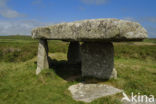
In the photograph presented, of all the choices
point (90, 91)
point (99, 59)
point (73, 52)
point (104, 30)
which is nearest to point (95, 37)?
point (104, 30)

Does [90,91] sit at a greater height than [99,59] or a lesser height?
lesser

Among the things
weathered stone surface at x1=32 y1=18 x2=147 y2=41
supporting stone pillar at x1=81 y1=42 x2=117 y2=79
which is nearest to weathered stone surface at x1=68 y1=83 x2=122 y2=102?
supporting stone pillar at x1=81 y1=42 x2=117 y2=79

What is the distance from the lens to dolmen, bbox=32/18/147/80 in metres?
5.91

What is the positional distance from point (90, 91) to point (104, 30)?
305cm

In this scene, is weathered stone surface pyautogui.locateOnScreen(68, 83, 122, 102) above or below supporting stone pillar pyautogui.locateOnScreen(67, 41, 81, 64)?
below

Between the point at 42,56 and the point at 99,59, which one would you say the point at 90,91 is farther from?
the point at 42,56

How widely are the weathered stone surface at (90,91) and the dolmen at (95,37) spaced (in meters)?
1.22

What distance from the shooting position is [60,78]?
9.46 metres

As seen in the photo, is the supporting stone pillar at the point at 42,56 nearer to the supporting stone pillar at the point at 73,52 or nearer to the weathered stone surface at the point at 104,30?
the weathered stone surface at the point at 104,30

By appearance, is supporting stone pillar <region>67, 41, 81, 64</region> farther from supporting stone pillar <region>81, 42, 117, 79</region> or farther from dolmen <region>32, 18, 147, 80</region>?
supporting stone pillar <region>81, 42, 117, 79</region>

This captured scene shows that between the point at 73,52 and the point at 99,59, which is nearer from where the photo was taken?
the point at 99,59

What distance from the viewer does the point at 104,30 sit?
616cm

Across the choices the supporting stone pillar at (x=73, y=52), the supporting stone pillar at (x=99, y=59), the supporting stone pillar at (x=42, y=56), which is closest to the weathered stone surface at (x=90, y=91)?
the supporting stone pillar at (x=99, y=59)

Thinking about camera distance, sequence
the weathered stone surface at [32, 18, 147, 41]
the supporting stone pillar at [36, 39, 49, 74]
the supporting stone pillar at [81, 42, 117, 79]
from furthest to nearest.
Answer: the supporting stone pillar at [36, 39, 49, 74]
the supporting stone pillar at [81, 42, 117, 79]
the weathered stone surface at [32, 18, 147, 41]
